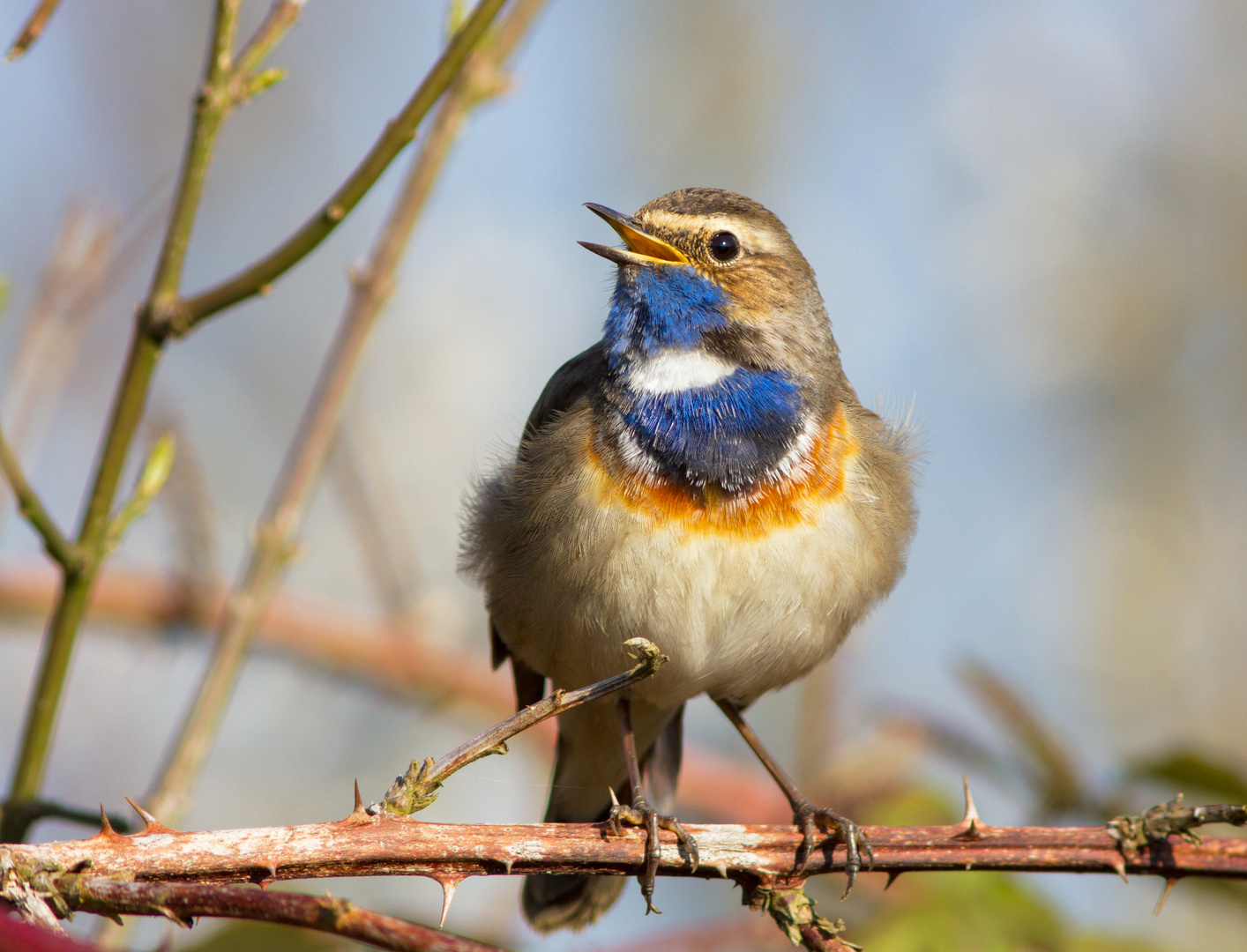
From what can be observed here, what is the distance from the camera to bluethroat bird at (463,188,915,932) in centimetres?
412

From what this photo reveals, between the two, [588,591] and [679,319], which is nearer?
[588,591]

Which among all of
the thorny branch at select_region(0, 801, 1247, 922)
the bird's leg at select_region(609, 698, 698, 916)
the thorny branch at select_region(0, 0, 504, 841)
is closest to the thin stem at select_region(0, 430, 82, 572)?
the thorny branch at select_region(0, 0, 504, 841)

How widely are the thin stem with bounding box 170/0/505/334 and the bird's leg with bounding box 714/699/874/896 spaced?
2.03m

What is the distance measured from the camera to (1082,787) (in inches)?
170

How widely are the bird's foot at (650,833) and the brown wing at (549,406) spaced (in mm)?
1440

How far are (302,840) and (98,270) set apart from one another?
2287 mm

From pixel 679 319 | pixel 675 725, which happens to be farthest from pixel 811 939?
pixel 675 725

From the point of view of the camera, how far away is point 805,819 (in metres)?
4.28

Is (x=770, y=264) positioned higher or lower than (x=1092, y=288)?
lower

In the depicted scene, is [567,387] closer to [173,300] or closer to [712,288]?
[712,288]

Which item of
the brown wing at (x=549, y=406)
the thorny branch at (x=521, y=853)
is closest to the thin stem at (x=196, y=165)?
the thorny branch at (x=521, y=853)

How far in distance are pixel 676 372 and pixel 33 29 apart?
2417 mm

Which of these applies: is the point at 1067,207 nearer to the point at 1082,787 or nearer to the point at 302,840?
the point at 1082,787

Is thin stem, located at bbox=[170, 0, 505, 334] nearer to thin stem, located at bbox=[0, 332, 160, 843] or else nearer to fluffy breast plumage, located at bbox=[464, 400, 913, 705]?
thin stem, located at bbox=[0, 332, 160, 843]
